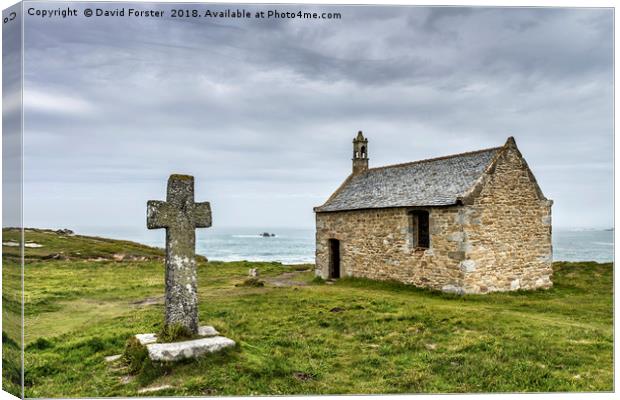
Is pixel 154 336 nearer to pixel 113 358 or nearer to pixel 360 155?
pixel 113 358

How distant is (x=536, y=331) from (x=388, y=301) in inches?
204

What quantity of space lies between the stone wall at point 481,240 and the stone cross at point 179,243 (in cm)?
1186

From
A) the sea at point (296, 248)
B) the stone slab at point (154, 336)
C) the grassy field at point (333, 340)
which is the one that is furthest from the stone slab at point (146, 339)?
the sea at point (296, 248)

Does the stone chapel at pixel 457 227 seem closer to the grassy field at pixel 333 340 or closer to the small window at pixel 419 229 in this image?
the small window at pixel 419 229

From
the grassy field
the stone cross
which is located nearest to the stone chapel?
the grassy field

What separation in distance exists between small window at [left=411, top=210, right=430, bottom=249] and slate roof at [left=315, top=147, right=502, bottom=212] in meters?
0.62

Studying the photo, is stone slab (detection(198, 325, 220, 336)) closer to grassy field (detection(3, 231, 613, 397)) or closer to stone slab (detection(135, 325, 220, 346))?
stone slab (detection(135, 325, 220, 346))

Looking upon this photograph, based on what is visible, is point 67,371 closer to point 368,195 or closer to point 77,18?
point 77,18

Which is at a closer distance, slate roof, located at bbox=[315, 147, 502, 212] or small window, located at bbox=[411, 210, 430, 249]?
slate roof, located at bbox=[315, 147, 502, 212]

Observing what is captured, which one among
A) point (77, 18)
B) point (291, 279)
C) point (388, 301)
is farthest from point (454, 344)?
point (291, 279)

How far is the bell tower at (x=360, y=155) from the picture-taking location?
2728 centimetres

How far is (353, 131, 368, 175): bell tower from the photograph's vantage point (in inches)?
1074

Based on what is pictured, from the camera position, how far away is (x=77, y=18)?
25.5ft

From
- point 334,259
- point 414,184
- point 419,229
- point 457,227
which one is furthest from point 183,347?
point 334,259
